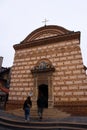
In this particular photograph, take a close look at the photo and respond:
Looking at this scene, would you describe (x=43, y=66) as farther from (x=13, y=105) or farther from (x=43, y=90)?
(x=13, y=105)

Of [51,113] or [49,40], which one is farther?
[49,40]

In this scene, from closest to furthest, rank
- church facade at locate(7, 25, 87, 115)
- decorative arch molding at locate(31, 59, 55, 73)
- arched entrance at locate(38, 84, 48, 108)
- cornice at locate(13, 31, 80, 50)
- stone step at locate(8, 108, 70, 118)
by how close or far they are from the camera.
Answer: stone step at locate(8, 108, 70, 118) → church facade at locate(7, 25, 87, 115) → decorative arch molding at locate(31, 59, 55, 73) → cornice at locate(13, 31, 80, 50) → arched entrance at locate(38, 84, 48, 108)

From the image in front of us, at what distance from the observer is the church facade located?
40.4ft

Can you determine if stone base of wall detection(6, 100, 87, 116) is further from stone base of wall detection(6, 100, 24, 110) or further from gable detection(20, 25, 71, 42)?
gable detection(20, 25, 71, 42)

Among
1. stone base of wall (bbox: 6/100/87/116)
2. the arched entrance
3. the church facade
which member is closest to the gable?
the church facade

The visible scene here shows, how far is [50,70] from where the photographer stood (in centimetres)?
1350

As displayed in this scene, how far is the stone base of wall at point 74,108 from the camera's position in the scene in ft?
38.1

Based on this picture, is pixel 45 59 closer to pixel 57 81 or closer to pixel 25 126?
pixel 57 81

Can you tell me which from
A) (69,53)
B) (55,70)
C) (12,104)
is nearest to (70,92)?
(55,70)

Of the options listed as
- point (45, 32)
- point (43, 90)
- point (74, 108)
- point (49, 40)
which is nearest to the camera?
point (74, 108)

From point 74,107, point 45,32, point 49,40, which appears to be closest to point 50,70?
point 49,40

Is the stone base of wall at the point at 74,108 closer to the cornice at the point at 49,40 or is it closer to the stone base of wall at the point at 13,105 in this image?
the stone base of wall at the point at 13,105

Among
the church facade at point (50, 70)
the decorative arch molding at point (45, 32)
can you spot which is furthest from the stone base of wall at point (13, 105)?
the decorative arch molding at point (45, 32)

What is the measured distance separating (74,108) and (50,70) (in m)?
3.60
